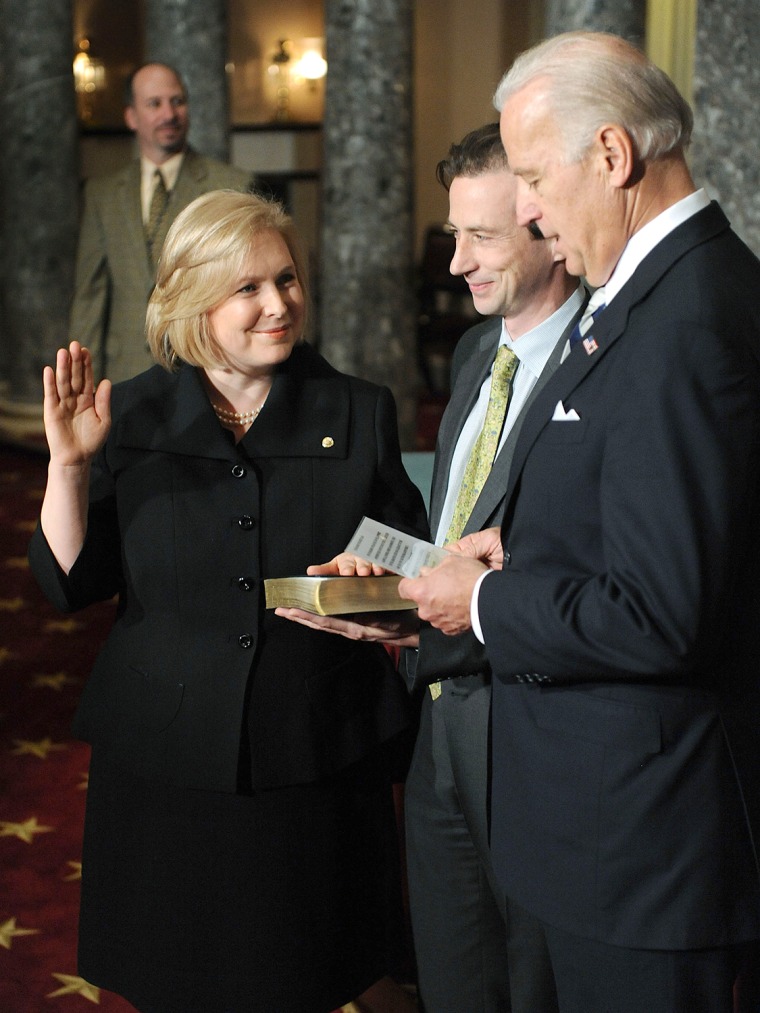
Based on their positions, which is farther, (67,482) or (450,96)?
(450,96)

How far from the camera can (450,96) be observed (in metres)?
12.7

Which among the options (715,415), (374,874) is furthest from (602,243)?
(374,874)

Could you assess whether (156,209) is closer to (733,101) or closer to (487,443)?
(733,101)

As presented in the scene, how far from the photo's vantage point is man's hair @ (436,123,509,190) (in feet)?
6.61

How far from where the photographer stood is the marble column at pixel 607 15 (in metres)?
5.88

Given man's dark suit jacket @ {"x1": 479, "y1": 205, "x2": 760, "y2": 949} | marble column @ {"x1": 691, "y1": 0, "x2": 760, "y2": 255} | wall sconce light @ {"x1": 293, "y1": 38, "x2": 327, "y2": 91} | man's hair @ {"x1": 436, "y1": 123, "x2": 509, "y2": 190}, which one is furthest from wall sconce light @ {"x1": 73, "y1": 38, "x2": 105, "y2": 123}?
man's dark suit jacket @ {"x1": 479, "y1": 205, "x2": 760, "y2": 949}

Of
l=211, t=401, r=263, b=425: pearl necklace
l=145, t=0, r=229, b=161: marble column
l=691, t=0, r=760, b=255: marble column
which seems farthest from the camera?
l=145, t=0, r=229, b=161: marble column

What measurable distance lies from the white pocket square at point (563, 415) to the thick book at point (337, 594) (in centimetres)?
42

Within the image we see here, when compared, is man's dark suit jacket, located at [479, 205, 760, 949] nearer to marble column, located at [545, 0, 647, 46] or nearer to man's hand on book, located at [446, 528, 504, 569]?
man's hand on book, located at [446, 528, 504, 569]

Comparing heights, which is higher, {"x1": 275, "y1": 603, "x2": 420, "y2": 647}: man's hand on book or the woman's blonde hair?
the woman's blonde hair

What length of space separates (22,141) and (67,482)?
6.32 metres

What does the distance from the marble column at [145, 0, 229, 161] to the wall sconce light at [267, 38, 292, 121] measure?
493cm

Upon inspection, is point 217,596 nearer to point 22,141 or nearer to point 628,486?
point 628,486

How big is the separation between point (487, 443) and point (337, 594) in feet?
1.43
